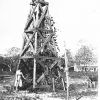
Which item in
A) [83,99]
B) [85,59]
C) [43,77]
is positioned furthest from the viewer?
[85,59]

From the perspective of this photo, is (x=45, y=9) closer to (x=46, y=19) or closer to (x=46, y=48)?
(x=46, y=19)

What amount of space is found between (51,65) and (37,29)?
2816 mm

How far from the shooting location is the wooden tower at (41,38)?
1442 centimetres

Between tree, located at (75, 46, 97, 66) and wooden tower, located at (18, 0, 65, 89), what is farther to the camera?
tree, located at (75, 46, 97, 66)

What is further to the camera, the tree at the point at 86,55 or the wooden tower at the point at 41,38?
the tree at the point at 86,55

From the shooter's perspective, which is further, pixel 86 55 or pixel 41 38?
pixel 86 55

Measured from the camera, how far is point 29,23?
15547 mm

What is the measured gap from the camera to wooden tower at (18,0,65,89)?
47.3 feet

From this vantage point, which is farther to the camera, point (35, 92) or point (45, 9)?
point (45, 9)

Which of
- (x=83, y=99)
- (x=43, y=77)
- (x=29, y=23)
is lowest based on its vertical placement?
(x=83, y=99)

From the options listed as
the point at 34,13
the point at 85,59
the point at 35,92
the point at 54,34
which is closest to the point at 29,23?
the point at 34,13

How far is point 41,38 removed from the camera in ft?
49.8

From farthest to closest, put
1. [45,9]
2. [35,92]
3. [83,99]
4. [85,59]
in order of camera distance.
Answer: [85,59] → [45,9] → [35,92] → [83,99]

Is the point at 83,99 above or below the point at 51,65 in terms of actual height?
below
